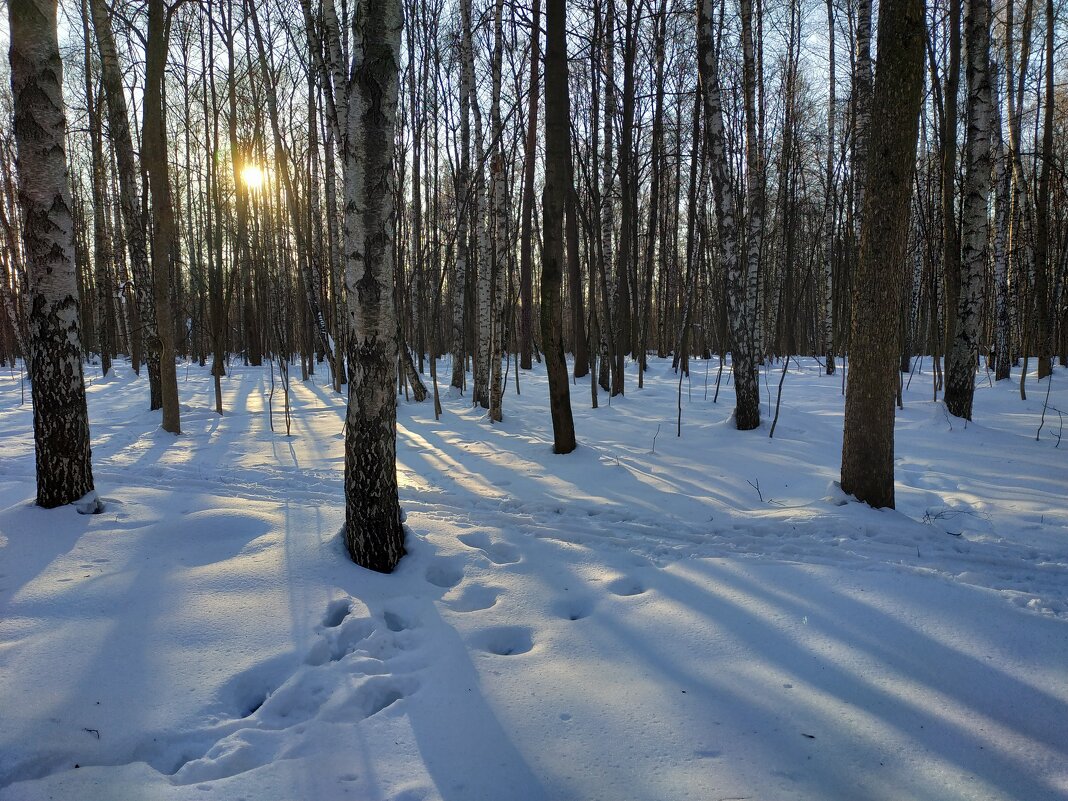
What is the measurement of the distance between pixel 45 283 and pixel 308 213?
506 cm

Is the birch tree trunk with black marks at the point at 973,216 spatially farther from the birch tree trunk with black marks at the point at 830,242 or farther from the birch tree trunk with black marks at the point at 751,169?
the birch tree trunk with black marks at the point at 830,242

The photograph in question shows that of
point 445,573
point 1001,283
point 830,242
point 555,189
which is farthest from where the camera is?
point 830,242

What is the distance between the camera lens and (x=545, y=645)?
101 inches

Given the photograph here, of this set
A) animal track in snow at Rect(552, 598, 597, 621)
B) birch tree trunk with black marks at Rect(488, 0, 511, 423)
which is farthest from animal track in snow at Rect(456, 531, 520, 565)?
birch tree trunk with black marks at Rect(488, 0, 511, 423)

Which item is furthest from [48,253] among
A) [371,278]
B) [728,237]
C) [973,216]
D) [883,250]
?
[973,216]

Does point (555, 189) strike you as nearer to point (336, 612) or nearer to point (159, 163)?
point (336, 612)

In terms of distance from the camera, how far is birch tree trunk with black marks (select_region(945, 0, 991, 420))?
686 centimetres

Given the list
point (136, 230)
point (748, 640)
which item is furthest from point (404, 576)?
point (136, 230)

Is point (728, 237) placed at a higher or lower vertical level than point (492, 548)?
higher

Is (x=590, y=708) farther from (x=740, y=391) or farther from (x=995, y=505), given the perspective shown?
(x=740, y=391)

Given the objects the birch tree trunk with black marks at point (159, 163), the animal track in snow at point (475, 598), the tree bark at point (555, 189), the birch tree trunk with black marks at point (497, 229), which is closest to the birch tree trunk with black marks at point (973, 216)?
the tree bark at point (555, 189)

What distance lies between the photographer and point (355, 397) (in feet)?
10.00

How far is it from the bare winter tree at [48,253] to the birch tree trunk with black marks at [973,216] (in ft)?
30.8

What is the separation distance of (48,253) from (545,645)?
404 cm
